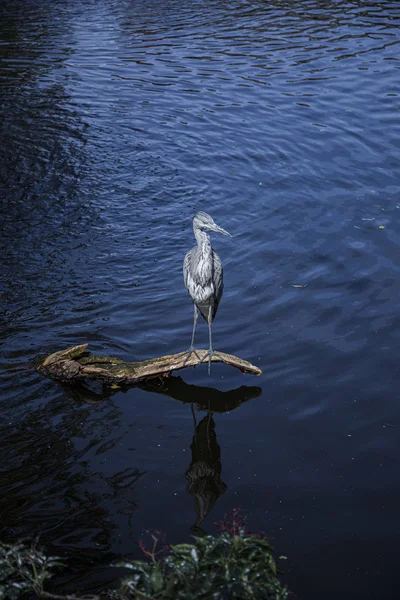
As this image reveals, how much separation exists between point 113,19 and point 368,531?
907 inches

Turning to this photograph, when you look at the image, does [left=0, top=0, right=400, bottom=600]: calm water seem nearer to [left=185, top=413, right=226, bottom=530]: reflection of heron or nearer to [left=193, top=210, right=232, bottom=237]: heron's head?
[left=185, top=413, right=226, bottom=530]: reflection of heron

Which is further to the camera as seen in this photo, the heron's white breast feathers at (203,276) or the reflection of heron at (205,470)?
the heron's white breast feathers at (203,276)

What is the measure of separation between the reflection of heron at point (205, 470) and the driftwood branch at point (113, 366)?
2.33 feet

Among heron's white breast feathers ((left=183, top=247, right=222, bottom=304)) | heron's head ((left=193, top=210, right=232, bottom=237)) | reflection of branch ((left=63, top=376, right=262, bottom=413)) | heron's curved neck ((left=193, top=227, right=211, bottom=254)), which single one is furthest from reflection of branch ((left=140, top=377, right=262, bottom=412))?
heron's head ((left=193, top=210, right=232, bottom=237))

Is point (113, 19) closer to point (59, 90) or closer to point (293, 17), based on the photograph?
point (293, 17)

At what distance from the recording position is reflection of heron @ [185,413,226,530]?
6.97 meters

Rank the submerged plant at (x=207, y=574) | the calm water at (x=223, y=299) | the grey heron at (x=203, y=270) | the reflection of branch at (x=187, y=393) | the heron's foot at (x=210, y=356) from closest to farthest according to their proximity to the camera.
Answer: the submerged plant at (x=207, y=574), the calm water at (x=223, y=299), the heron's foot at (x=210, y=356), the reflection of branch at (x=187, y=393), the grey heron at (x=203, y=270)

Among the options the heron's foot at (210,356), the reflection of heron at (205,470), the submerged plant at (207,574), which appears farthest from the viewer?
the heron's foot at (210,356)

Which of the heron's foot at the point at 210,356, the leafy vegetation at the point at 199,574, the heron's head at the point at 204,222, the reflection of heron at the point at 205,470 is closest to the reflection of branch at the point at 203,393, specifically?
the reflection of heron at the point at 205,470

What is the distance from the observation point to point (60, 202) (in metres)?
13.1

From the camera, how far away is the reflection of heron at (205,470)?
22.9 ft

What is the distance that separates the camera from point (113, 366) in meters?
8.40

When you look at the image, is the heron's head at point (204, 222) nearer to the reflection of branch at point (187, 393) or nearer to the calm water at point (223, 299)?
the calm water at point (223, 299)

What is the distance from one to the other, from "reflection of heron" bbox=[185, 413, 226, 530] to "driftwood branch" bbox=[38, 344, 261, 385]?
2.33ft
